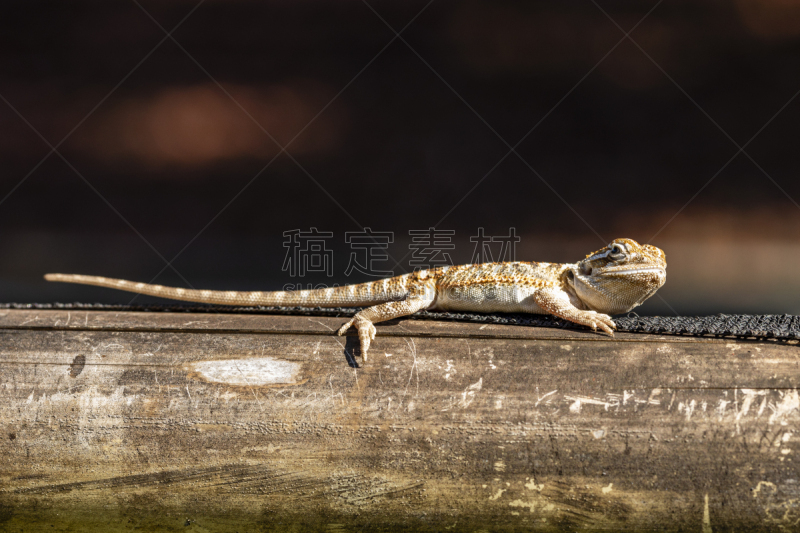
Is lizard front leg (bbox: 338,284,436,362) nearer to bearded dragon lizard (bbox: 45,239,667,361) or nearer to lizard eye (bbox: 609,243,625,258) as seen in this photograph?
bearded dragon lizard (bbox: 45,239,667,361)

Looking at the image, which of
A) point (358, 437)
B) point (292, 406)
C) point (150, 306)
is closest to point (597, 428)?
point (358, 437)

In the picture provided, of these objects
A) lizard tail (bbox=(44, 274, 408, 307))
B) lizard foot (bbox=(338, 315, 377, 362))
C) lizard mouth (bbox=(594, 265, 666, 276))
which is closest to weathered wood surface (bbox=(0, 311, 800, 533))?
lizard foot (bbox=(338, 315, 377, 362))

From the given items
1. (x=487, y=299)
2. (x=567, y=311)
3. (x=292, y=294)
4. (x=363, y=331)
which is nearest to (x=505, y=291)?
(x=487, y=299)

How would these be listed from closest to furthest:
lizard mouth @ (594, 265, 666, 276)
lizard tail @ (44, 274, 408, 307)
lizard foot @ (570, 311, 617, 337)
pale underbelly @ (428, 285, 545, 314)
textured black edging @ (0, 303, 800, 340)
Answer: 1. textured black edging @ (0, 303, 800, 340)
2. lizard foot @ (570, 311, 617, 337)
3. lizard mouth @ (594, 265, 666, 276)
4. pale underbelly @ (428, 285, 545, 314)
5. lizard tail @ (44, 274, 408, 307)

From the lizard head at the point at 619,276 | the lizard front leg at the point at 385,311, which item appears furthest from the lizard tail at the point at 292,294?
the lizard head at the point at 619,276

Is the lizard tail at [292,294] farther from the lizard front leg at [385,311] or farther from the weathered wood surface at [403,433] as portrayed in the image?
the weathered wood surface at [403,433]

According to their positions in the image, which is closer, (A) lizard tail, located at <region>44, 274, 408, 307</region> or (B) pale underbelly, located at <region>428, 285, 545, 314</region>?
(B) pale underbelly, located at <region>428, 285, 545, 314</region>

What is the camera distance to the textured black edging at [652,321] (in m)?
1.37

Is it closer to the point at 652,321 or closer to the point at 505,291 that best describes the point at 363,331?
the point at 505,291

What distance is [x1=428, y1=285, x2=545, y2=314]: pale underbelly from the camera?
5.97 ft

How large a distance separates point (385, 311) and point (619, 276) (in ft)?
2.33

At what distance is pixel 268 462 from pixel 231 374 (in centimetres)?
23

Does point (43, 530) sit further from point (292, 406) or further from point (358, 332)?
point (358, 332)

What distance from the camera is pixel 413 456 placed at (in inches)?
51.9
